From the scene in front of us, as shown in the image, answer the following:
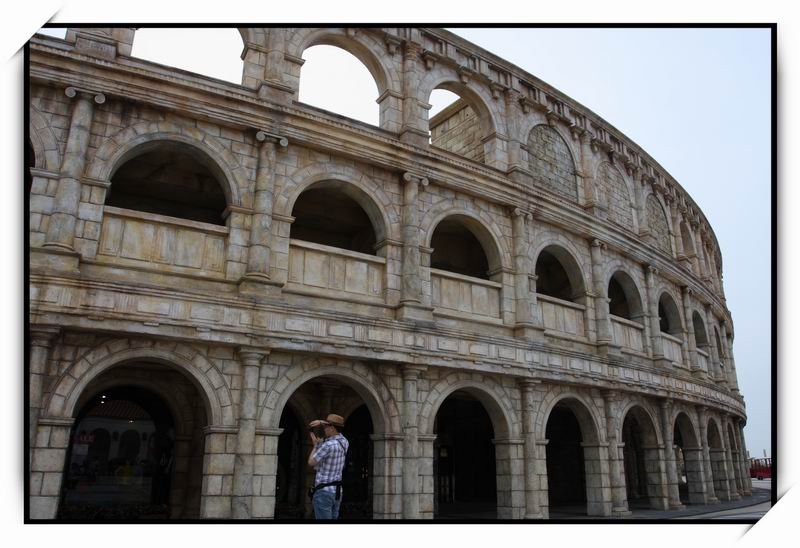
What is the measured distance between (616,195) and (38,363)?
14.4 m

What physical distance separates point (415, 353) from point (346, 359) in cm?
125

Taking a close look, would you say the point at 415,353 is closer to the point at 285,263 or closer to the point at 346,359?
the point at 346,359

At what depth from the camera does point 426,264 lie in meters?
11.6

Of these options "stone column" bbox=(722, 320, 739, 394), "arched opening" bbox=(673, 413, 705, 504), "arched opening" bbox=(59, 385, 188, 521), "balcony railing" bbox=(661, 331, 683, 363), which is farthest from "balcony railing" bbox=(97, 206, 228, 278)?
"stone column" bbox=(722, 320, 739, 394)

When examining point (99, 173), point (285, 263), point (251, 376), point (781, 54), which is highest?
point (781, 54)

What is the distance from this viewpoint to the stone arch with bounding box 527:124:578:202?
47.7ft

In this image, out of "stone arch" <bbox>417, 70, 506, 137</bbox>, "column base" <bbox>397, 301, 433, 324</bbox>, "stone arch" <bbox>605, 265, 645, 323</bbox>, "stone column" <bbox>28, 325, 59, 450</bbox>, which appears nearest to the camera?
"stone column" <bbox>28, 325, 59, 450</bbox>

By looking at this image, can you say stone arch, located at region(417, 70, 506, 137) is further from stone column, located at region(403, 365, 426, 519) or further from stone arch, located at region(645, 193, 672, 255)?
stone arch, located at region(645, 193, 672, 255)

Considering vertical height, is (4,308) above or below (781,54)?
below

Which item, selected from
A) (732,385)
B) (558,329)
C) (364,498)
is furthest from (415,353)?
(732,385)

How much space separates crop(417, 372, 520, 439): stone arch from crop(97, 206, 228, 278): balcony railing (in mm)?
4362

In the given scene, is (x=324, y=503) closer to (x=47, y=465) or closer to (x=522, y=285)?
(x=47, y=465)

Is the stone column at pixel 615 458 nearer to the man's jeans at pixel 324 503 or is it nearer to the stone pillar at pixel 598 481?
the stone pillar at pixel 598 481

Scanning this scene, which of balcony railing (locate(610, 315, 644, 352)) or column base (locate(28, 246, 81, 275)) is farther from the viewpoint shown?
balcony railing (locate(610, 315, 644, 352))
